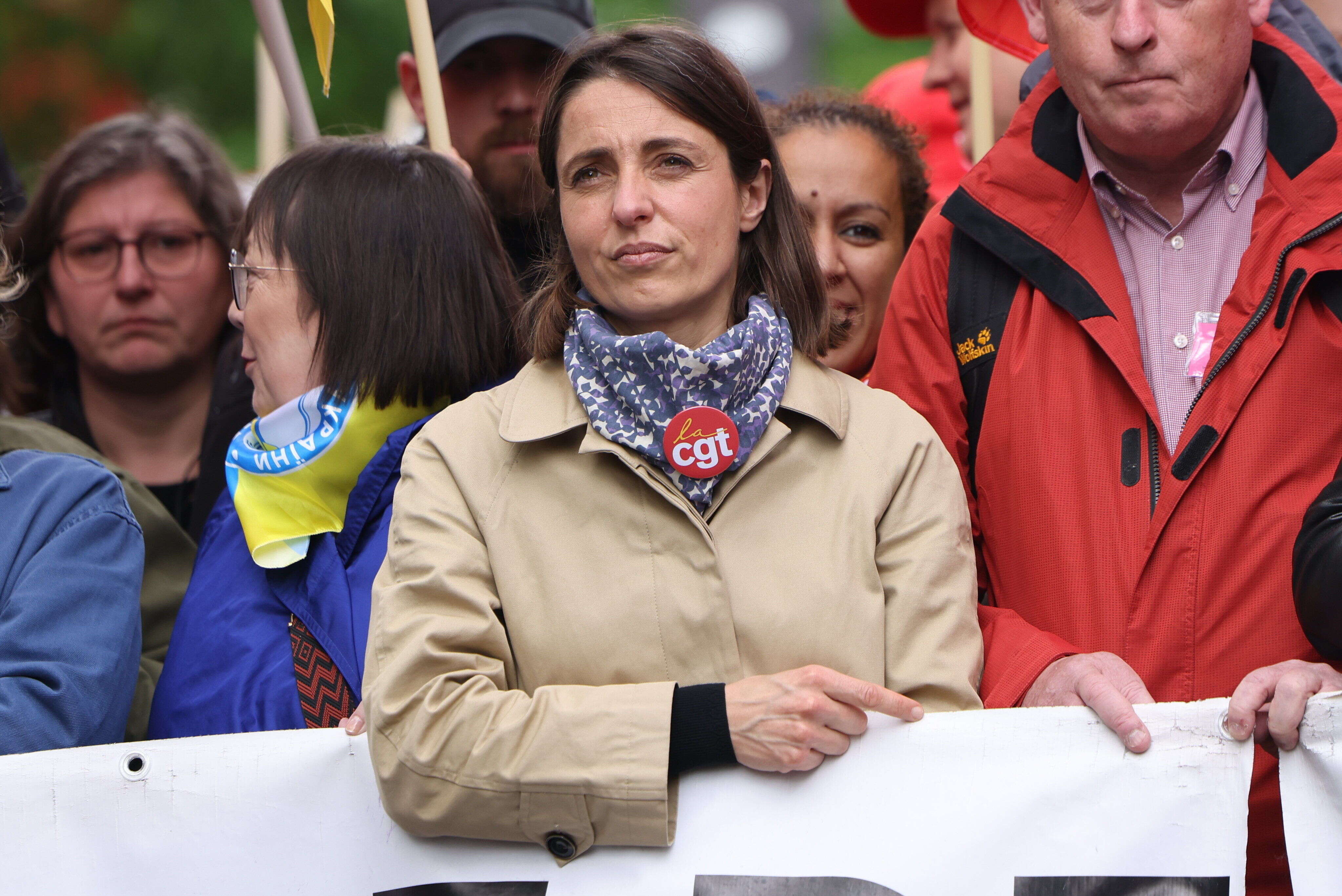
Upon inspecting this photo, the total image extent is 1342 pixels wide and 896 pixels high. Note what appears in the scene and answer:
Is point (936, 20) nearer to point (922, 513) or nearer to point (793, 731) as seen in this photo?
point (922, 513)

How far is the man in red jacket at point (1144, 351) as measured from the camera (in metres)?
2.78

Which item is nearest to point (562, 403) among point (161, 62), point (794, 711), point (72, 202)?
point (794, 711)

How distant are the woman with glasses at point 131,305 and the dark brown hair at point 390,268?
3.31 feet

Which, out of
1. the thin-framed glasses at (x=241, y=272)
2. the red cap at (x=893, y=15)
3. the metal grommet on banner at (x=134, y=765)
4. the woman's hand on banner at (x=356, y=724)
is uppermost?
the red cap at (x=893, y=15)

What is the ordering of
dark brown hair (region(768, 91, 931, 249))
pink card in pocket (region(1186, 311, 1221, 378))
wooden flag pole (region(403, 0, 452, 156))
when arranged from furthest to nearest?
1. dark brown hair (region(768, 91, 931, 249))
2. wooden flag pole (region(403, 0, 452, 156))
3. pink card in pocket (region(1186, 311, 1221, 378))

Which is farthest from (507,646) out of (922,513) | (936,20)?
(936,20)

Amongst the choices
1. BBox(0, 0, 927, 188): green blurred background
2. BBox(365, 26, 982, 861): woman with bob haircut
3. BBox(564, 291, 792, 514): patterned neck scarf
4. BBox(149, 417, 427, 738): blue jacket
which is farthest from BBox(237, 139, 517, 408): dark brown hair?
BBox(0, 0, 927, 188): green blurred background

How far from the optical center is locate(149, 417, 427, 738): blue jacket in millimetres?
2963

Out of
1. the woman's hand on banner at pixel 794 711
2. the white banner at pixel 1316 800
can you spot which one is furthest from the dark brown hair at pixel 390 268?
the white banner at pixel 1316 800

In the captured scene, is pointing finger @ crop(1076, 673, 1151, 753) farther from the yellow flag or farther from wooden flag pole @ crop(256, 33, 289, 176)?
wooden flag pole @ crop(256, 33, 289, 176)

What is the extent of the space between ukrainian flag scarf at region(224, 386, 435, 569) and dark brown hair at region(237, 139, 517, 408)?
0.05 meters

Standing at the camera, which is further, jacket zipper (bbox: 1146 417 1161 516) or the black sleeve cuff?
jacket zipper (bbox: 1146 417 1161 516)

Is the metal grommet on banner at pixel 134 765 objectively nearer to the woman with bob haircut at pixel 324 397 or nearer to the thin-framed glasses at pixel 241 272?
the woman with bob haircut at pixel 324 397

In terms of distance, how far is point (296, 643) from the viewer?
9.85 ft
